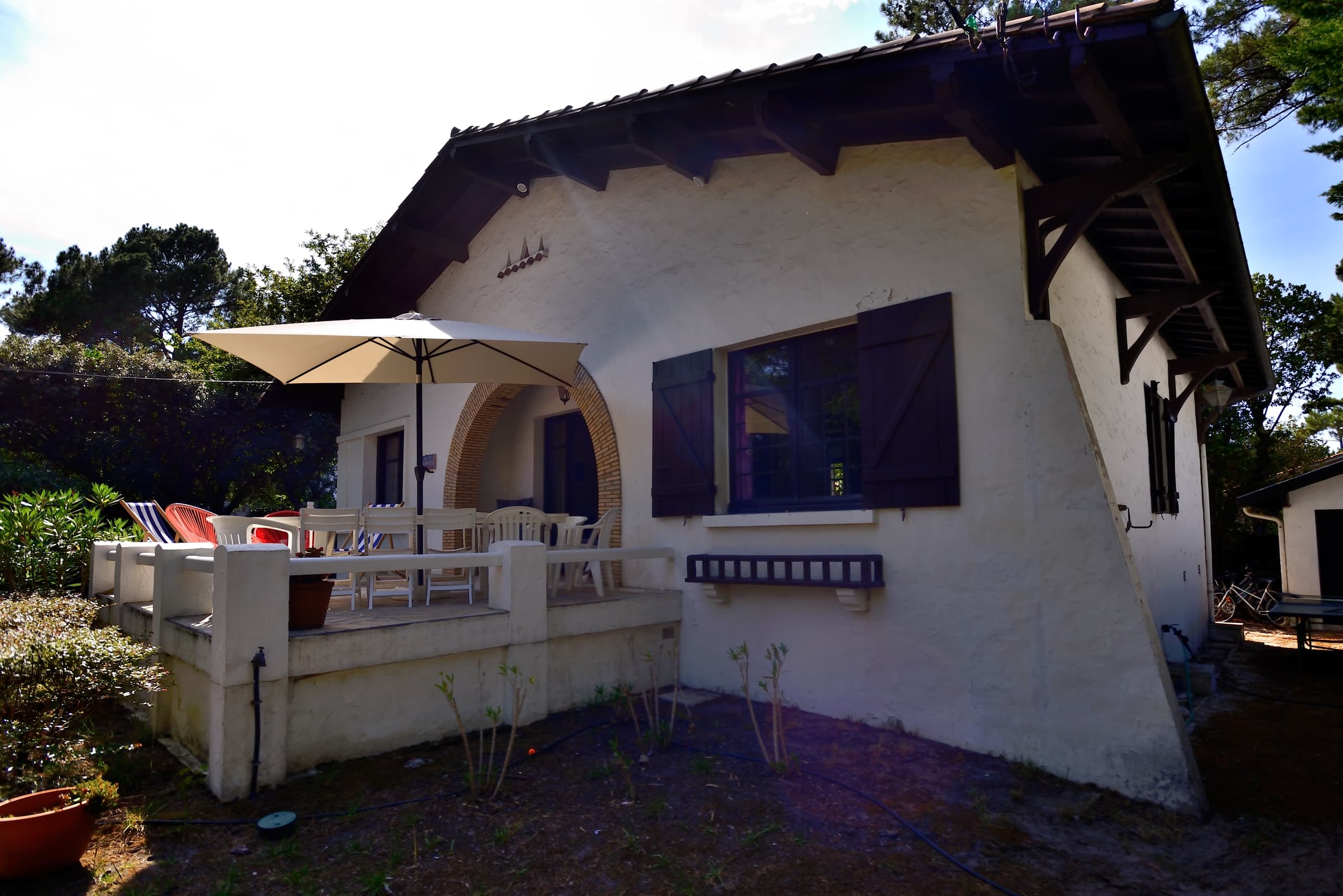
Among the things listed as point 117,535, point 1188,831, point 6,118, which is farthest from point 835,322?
point 117,535

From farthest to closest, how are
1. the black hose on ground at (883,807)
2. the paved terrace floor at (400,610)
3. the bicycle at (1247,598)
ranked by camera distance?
1. the bicycle at (1247,598)
2. the paved terrace floor at (400,610)
3. the black hose on ground at (883,807)

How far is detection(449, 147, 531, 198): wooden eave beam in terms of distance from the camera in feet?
27.1

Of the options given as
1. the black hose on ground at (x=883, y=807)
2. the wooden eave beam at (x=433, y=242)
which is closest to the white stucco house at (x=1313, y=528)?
the black hose on ground at (x=883, y=807)

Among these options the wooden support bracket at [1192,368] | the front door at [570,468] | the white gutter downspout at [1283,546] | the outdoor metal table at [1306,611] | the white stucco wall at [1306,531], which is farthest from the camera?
the white gutter downspout at [1283,546]

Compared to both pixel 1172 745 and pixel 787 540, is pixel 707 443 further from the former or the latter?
pixel 1172 745

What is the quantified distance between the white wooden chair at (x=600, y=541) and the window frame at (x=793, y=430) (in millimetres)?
1254

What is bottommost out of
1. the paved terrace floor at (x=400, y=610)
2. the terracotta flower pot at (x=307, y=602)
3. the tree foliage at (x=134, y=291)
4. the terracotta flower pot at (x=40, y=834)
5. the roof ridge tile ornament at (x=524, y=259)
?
the terracotta flower pot at (x=40, y=834)

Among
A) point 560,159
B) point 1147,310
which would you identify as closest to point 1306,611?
point 1147,310

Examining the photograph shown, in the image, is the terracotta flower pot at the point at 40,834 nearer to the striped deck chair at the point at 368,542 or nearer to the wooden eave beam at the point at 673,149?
the striped deck chair at the point at 368,542

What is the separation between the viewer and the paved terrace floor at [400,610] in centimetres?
502

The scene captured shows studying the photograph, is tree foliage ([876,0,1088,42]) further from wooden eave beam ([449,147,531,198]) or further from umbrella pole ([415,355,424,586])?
umbrella pole ([415,355,424,586])

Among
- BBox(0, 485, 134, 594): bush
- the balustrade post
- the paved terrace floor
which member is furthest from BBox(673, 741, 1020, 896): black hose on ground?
BBox(0, 485, 134, 594): bush

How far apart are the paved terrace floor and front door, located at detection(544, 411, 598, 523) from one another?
2.18 m

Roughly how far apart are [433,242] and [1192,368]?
945 centimetres
